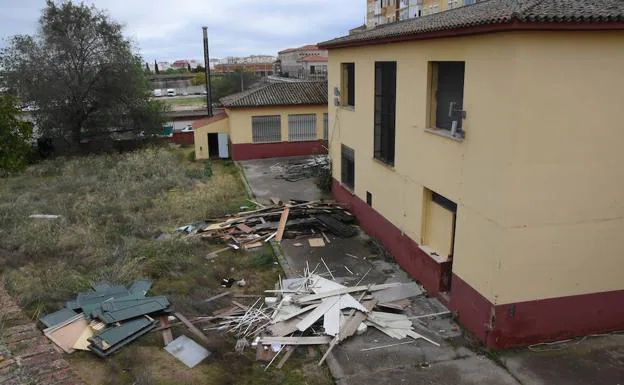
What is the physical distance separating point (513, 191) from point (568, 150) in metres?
1.24

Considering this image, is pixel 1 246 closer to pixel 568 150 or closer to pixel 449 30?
pixel 449 30

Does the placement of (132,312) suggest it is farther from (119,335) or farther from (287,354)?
(287,354)

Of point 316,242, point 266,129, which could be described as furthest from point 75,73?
point 316,242

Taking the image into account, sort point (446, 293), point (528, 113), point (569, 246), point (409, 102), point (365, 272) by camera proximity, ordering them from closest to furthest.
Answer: point (528, 113) → point (569, 246) → point (446, 293) → point (409, 102) → point (365, 272)

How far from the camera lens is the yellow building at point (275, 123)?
2767 centimetres

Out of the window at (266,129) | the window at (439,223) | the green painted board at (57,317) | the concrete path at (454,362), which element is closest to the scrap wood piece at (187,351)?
the green painted board at (57,317)

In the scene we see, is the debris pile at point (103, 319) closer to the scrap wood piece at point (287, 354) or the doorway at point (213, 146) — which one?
the scrap wood piece at point (287, 354)

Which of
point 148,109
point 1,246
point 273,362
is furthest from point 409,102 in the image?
point 148,109

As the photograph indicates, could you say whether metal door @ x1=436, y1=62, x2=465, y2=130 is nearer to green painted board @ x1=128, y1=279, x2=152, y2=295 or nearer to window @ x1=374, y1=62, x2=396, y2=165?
window @ x1=374, y1=62, x2=396, y2=165

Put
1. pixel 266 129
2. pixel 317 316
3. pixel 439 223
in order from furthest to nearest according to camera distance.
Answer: pixel 266 129
pixel 439 223
pixel 317 316

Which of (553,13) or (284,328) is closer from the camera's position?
(553,13)

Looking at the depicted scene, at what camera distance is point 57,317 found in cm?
971

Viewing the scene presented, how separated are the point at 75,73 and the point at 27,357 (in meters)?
27.7

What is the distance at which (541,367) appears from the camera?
8680mm
